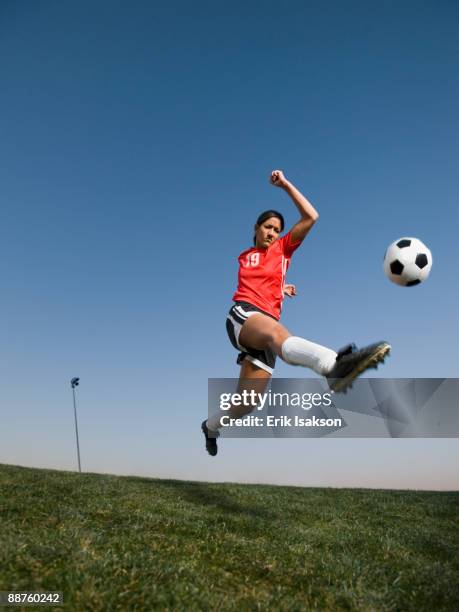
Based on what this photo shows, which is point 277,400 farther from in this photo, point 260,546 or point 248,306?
point 260,546

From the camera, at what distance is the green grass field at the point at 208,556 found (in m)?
4.39

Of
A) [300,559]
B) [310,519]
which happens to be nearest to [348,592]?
[300,559]

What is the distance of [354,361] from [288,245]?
9.57 feet

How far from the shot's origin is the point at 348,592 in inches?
194

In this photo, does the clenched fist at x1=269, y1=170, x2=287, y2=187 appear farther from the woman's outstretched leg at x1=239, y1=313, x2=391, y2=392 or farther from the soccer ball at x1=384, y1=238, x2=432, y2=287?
the soccer ball at x1=384, y1=238, x2=432, y2=287

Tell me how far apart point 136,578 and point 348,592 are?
215 cm

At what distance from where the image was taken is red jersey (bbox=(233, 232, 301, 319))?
8.03 meters

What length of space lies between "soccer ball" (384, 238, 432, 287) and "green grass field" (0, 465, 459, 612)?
430 centimetres

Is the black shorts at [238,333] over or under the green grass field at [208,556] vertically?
over

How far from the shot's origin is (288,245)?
27.0 feet

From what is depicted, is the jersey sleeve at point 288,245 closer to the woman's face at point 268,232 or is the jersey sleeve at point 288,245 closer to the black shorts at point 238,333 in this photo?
the woman's face at point 268,232

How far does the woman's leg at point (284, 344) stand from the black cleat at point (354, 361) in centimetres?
10

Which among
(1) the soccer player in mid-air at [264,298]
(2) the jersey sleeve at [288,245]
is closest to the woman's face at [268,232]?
(1) the soccer player in mid-air at [264,298]

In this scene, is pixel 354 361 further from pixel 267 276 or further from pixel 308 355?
pixel 267 276
